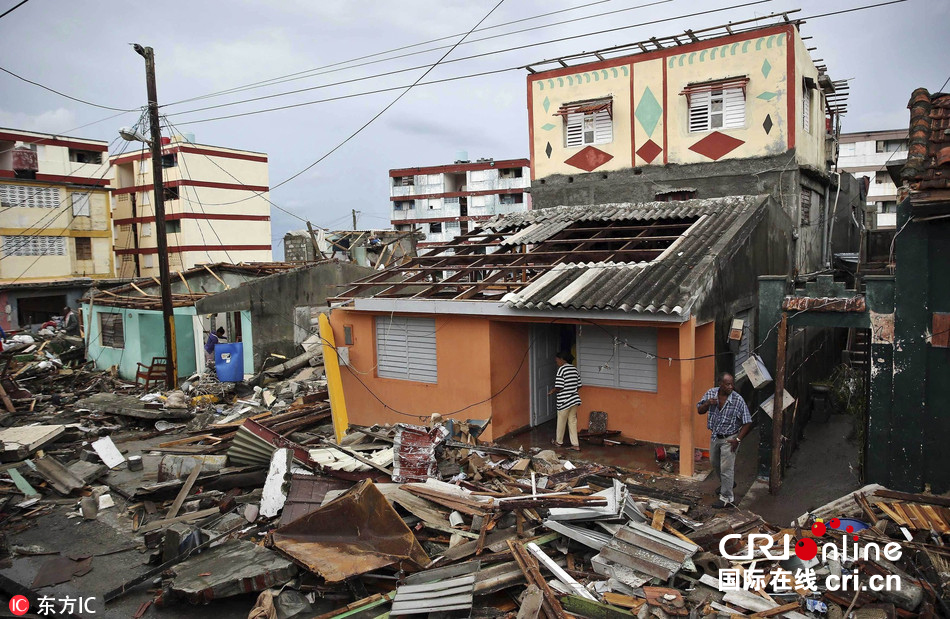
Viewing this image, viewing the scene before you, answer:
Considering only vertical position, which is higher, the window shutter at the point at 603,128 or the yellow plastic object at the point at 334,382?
the window shutter at the point at 603,128

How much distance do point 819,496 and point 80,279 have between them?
1502 inches

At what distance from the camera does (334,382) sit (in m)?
13.8

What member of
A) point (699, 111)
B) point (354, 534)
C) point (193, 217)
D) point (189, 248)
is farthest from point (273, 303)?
point (193, 217)

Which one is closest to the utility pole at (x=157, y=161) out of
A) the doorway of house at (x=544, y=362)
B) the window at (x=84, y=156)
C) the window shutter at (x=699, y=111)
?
the doorway of house at (x=544, y=362)

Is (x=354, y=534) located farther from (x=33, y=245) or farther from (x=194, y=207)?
(x=194, y=207)

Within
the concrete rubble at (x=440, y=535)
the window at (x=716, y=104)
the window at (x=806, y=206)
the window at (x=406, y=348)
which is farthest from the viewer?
the window at (x=806, y=206)

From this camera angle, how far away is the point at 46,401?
62.5 feet

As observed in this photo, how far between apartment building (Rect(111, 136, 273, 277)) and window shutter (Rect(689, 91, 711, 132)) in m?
35.6

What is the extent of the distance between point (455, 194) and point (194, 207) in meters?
22.3

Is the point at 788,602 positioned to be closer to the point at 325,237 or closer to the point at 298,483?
the point at 298,483

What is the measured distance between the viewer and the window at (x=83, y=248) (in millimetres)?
36188

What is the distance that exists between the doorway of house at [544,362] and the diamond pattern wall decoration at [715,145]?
655 centimetres

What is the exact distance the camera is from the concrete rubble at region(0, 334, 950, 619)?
619 cm

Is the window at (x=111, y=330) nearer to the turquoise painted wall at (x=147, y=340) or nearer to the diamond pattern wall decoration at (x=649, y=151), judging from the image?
the turquoise painted wall at (x=147, y=340)
